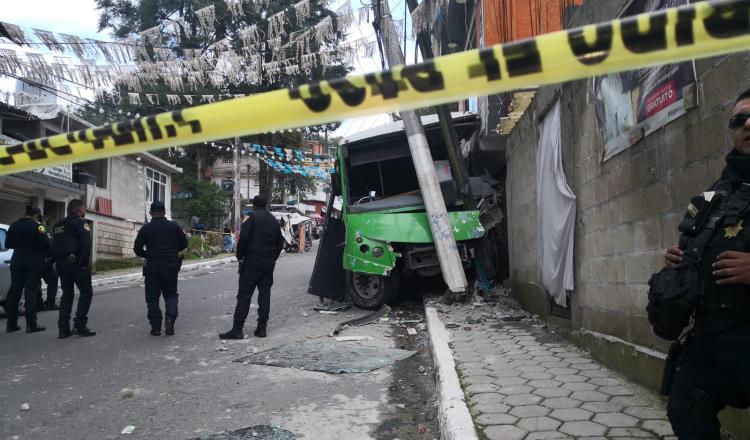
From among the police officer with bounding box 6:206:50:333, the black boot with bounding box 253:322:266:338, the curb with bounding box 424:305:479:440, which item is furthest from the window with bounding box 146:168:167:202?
the curb with bounding box 424:305:479:440

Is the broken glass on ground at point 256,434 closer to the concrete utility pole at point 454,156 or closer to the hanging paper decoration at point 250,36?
the concrete utility pole at point 454,156

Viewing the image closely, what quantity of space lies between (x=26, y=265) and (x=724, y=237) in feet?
25.6

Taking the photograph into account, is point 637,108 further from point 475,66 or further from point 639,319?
point 475,66

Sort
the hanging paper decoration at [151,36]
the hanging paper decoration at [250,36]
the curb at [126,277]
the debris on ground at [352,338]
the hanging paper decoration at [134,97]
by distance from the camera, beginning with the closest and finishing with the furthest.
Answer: the debris on ground at [352,338], the hanging paper decoration at [151,36], the curb at [126,277], the hanging paper decoration at [134,97], the hanging paper decoration at [250,36]

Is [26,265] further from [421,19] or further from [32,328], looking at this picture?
[421,19]

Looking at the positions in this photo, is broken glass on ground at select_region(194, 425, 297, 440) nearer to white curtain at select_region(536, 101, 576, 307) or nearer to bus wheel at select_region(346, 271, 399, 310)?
white curtain at select_region(536, 101, 576, 307)

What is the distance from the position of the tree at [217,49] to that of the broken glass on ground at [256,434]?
1055cm

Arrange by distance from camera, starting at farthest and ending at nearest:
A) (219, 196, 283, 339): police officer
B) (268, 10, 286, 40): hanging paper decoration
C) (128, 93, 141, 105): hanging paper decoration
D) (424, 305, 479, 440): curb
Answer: (128, 93, 141, 105): hanging paper decoration < (268, 10, 286, 40): hanging paper decoration < (219, 196, 283, 339): police officer < (424, 305, 479, 440): curb

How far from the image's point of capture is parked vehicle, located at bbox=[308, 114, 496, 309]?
771 centimetres

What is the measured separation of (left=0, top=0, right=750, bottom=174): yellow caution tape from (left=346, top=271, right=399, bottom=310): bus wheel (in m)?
6.21

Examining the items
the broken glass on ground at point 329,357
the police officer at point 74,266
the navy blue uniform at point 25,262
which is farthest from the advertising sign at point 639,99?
the navy blue uniform at point 25,262

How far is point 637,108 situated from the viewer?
3.71m

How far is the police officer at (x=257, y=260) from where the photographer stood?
6.32 metres

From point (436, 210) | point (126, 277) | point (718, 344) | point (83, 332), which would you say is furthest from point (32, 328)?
point (126, 277)
